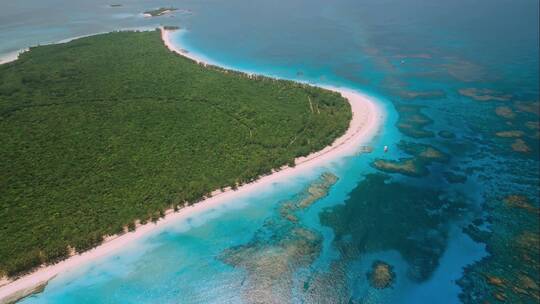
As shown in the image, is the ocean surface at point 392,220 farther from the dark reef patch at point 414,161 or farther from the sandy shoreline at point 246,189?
the sandy shoreline at point 246,189

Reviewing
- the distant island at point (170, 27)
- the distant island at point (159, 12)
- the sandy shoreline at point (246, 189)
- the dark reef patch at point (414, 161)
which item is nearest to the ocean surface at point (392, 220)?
the dark reef patch at point (414, 161)

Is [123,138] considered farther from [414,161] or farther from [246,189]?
[414,161]

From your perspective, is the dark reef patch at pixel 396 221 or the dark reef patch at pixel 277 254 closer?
the dark reef patch at pixel 277 254

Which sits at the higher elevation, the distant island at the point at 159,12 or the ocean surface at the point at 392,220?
the distant island at the point at 159,12

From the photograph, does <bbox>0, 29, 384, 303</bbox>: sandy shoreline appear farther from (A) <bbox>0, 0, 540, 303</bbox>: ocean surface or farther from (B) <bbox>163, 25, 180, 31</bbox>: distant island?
(B) <bbox>163, 25, 180, 31</bbox>: distant island

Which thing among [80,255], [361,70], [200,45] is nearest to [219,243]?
[80,255]

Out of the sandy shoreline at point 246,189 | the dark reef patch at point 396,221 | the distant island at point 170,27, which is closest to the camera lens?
the sandy shoreline at point 246,189

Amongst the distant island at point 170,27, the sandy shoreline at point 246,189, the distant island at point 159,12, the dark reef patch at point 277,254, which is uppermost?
the distant island at point 159,12

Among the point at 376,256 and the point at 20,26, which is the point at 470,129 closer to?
the point at 376,256
